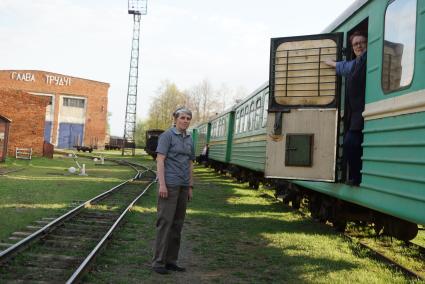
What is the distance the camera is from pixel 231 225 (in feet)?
30.9

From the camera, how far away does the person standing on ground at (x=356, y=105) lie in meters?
5.93

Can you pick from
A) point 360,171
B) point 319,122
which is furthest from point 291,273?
point 319,122

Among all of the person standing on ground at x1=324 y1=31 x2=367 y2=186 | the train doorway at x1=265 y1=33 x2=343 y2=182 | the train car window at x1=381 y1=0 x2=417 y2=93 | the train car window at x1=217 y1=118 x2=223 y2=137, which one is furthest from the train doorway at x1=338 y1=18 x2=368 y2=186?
the train car window at x1=217 y1=118 x2=223 y2=137

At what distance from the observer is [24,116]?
28125 millimetres

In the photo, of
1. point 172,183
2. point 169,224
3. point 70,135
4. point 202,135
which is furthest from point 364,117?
point 70,135

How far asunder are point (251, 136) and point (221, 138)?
7676mm

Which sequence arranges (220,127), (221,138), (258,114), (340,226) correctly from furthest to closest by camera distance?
(220,127)
(221,138)
(258,114)
(340,226)

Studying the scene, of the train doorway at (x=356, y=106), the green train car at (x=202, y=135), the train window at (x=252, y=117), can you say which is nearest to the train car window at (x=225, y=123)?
the green train car at (x=202, y=135)

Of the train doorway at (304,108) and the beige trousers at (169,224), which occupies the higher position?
the train doorway at (304,108)

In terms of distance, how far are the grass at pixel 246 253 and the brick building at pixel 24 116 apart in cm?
1888

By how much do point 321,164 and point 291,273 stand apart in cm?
142

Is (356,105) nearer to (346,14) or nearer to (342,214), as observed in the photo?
(346,14)

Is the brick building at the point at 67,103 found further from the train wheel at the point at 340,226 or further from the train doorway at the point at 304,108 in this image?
the train doorway at the point at 304,108

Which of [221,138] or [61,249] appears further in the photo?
[221,138]
